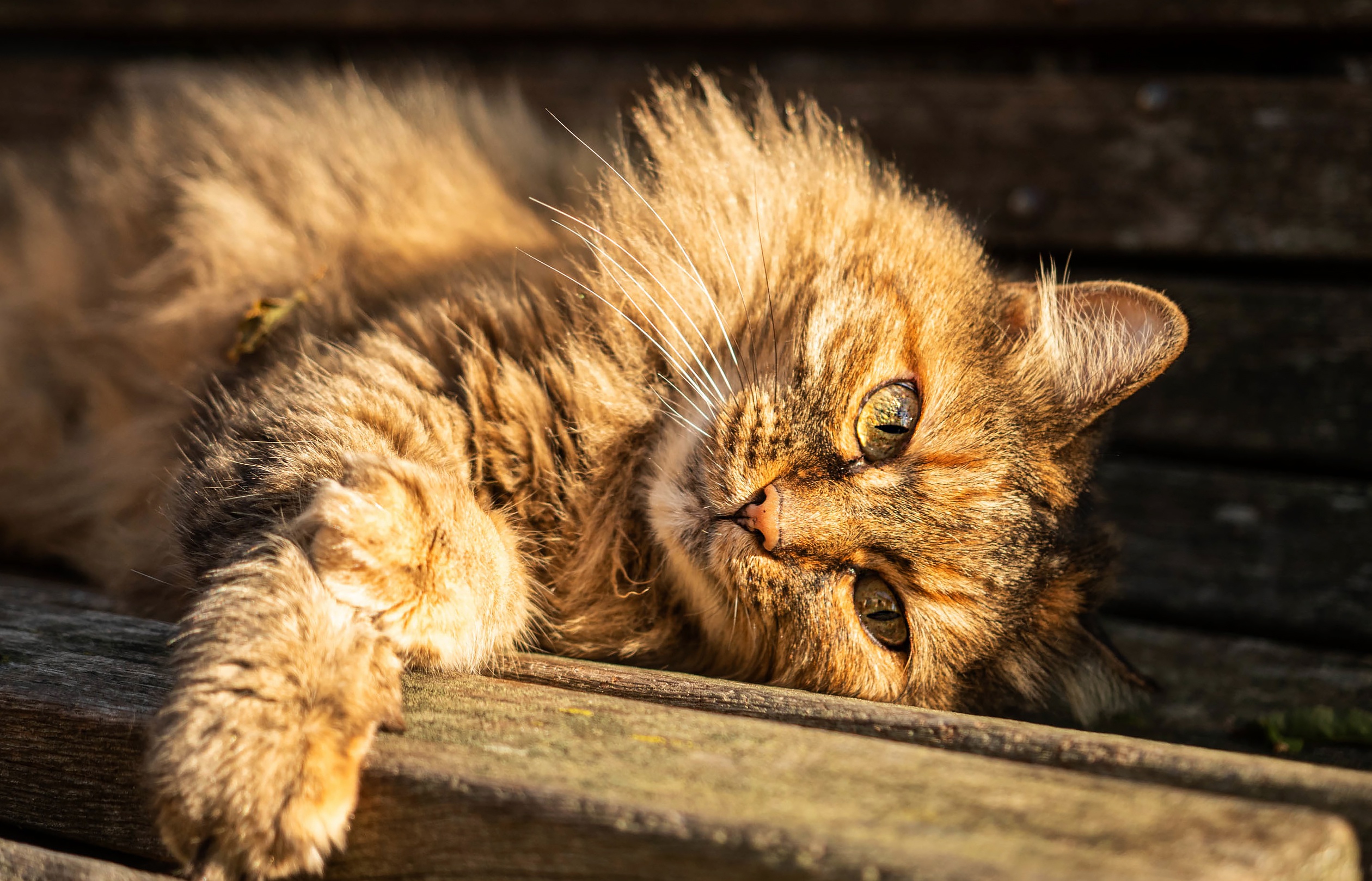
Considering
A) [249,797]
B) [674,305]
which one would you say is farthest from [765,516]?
[249,797]

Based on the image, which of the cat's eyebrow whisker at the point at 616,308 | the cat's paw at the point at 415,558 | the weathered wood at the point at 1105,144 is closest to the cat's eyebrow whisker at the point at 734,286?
the cat's eyebrow whisker at the point at 616,308

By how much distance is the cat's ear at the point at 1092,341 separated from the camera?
1540mm

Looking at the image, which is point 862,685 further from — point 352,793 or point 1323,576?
point 1323,576

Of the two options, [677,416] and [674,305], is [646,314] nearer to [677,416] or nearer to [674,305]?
[674,305]

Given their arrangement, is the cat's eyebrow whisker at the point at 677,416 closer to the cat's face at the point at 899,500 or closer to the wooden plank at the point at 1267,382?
the cat's face at the point at 899,500

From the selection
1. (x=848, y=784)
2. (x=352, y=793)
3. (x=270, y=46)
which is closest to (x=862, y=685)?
(x=848, y=784)

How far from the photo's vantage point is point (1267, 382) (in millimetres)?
2105

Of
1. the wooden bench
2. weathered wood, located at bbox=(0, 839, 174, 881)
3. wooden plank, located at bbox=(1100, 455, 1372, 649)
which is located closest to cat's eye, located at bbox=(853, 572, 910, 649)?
the wooden bench

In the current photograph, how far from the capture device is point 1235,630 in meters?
2.09

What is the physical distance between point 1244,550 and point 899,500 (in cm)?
116

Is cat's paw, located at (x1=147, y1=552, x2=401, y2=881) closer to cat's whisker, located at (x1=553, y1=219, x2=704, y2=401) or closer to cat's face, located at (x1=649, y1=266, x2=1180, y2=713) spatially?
cat's face, located at (x1=649, y1=266, x2=1180, y2=713)

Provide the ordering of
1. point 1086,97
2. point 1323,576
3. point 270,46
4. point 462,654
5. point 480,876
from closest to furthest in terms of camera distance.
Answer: point 480,876
point 462,654
point 1323,576
point 1086,97
point 270,46

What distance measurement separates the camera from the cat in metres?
Result: 1.21

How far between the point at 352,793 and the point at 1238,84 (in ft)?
7.52
